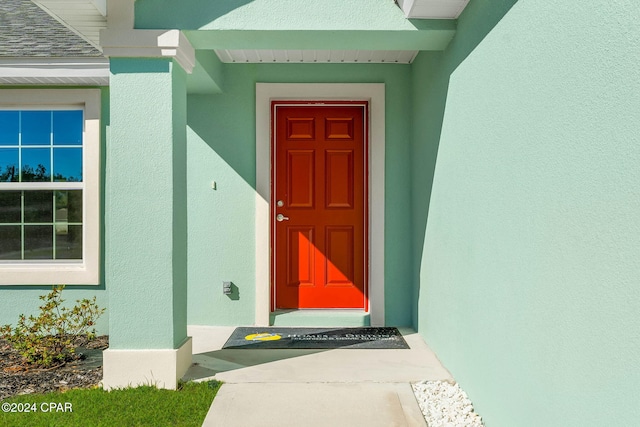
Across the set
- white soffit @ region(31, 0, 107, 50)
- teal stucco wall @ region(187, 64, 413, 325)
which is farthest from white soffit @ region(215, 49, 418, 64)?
white soffit @ region(31, 0, 107, 50)

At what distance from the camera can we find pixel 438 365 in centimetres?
418

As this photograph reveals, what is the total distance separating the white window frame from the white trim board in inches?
64.0

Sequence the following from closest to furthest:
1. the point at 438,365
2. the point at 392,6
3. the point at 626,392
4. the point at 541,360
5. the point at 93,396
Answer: the point at 626,392
the point at 541,360
the point at 93,396
the point at 392,6
the point at 438,365

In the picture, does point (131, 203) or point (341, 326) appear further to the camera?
Result: point (341, 326)

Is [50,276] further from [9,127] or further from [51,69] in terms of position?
[51,69]

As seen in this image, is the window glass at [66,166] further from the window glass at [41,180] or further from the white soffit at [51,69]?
the white soffit at [51,69]

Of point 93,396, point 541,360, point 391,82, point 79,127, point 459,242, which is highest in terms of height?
point 391,82

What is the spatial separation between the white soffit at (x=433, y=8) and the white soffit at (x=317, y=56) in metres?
1.48

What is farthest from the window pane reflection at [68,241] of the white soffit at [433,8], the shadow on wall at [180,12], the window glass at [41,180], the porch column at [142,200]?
the white soffit at [433,8]

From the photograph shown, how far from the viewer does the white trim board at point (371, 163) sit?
555 cm

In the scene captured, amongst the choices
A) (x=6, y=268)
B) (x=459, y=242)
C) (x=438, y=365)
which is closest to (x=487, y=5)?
(x=459, y=242)

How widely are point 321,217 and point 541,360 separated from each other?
3730mm

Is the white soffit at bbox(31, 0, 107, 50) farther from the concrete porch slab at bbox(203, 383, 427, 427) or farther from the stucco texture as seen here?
the concrete porch slab at bbox(203, 383, 427, 427)

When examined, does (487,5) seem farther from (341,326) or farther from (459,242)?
(341,326)
